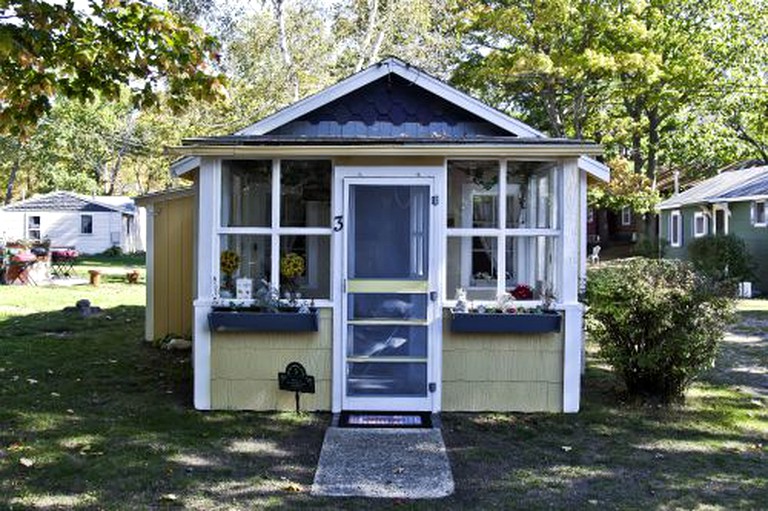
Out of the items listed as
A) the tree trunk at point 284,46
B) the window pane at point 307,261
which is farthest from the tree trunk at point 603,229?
the window pane at point 307,261

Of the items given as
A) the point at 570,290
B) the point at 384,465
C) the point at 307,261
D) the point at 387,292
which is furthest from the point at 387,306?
the point at 384,465

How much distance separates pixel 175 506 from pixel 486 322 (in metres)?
3.19

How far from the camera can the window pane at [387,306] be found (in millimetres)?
6789

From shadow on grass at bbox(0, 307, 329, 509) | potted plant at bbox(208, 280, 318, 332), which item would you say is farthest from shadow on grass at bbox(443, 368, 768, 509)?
potted plant at bbox(208, 280, 318, 332)

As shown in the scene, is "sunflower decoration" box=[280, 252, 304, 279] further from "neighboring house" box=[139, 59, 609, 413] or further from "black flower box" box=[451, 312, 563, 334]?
"black flower box" box=[451, 312, 563, 334]

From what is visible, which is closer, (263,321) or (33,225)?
(263,321)

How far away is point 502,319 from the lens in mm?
6617

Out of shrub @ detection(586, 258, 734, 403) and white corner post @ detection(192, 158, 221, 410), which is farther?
white corner post @ detection(192, 158, 221, 410)

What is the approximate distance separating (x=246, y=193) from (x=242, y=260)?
2.04ft

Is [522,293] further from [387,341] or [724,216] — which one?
[724,216]

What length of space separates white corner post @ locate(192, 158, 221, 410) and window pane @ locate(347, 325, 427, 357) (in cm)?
130

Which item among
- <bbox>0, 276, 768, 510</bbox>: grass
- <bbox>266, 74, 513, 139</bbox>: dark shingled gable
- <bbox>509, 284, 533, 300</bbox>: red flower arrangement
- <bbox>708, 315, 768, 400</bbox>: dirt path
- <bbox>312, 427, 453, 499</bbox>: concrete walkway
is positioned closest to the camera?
<bbox>0, 276, 768, 510</bbox>: grass

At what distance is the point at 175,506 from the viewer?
173 inches

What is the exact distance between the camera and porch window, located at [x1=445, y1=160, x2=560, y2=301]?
6875 mm
